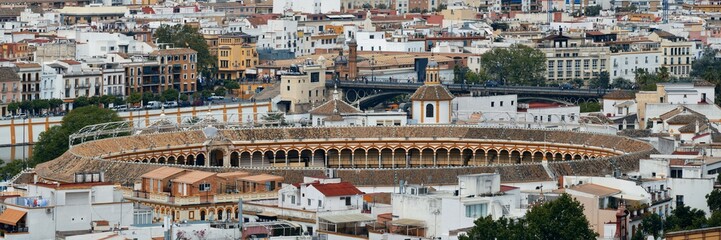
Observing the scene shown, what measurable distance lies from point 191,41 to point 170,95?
18978 millimetres

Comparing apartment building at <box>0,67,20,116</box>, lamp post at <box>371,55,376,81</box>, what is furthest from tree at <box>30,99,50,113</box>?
lamp post at <box>371,55,376,81</box>

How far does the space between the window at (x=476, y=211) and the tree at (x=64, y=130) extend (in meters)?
42.3

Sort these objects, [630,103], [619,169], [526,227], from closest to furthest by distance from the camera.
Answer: [526,227]
[619,169]
[630,103]

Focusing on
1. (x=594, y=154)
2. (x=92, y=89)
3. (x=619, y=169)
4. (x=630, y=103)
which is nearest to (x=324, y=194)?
(x=619, y=169)

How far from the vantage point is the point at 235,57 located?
178 meters

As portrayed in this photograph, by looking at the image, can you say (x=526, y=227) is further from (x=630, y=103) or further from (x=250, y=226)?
(x=630, y=103)

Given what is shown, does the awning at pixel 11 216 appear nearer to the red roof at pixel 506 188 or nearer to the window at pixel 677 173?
the red roof at pixel 506 188

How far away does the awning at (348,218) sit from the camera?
78.4 m

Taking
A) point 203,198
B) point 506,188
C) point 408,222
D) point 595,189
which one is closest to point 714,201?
point 595,189

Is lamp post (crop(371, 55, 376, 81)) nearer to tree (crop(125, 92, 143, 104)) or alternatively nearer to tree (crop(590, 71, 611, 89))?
tree (crop(590, 71, 611, 89))

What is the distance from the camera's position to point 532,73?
16762cm

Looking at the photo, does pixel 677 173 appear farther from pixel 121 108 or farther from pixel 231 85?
pixel 231 85

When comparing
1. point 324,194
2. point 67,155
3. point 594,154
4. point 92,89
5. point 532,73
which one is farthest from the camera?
point 532,73

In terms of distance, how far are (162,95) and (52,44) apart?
1194 cm
